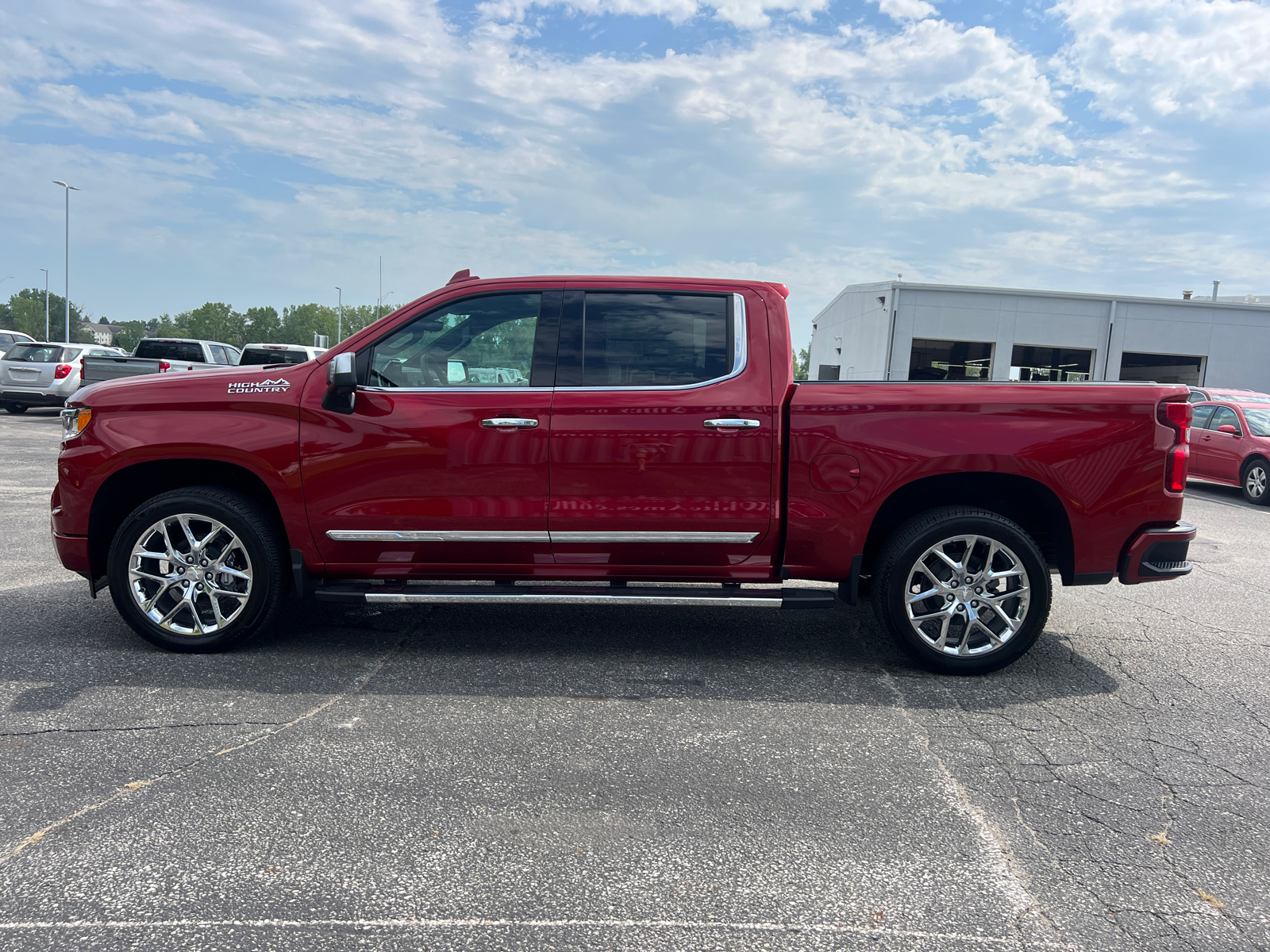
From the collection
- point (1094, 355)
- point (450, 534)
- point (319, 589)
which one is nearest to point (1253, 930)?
point (450, 534)

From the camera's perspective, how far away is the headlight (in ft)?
15.3

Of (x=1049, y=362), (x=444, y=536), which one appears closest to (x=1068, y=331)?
(x=1049, y=362)

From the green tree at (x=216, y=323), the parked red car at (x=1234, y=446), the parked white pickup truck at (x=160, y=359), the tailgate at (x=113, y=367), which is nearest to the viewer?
the parked red car at (x=1234, y=446)

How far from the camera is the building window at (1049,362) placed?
110 ft

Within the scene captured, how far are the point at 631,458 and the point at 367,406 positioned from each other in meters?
1.35

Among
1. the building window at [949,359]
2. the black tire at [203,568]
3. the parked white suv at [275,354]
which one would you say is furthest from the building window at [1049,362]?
the black tire at [203,568]

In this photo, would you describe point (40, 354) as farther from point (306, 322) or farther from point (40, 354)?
point (306, 322)

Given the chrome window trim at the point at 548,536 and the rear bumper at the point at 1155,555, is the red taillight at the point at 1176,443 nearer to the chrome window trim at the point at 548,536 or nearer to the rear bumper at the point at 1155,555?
the rear bumper at the point at 1155,555

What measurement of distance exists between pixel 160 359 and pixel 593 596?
61.4 ft

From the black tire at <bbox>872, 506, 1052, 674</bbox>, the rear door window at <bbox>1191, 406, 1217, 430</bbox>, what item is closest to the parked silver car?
the black tire at <bbox>872, 506, 1052, 674</bbox>

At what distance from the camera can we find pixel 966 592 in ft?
14.8

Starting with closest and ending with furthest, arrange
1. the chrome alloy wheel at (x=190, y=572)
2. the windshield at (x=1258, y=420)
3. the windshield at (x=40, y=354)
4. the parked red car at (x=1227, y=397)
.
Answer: the chrome alloy wheel at (x=190, y=572) → the windshield at (x=1258, y=420) → the parked red car at (x=1227, y=397) → the windshield at (x=40, y=354)

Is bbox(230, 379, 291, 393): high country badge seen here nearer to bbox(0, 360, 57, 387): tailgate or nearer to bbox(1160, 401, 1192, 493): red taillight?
bbox(1160, 401, 1192, 493): red taillight

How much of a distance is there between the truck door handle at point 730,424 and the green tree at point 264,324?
158547 millimetres
